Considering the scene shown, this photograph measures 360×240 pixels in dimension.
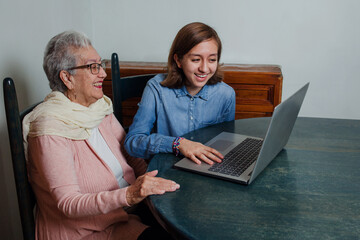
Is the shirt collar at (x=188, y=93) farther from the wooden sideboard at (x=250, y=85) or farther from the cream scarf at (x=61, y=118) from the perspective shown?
the wooden sideboard at (x=250, y=85)

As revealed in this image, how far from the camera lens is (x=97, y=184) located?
129 centimetres

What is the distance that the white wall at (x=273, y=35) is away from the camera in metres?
2.56

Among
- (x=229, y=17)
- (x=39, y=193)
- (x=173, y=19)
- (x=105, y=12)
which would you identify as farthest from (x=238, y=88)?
(x=39, y=193)

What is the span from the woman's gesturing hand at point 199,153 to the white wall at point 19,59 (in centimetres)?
85

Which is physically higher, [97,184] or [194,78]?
[194,78]

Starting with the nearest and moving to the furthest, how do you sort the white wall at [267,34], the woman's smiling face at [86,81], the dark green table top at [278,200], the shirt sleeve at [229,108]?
1. the dark green table top at [278,200]
2. the woman's smiling face at [86,81]
3. the shirt sleeve at [229,108]
4. the white wall at [267,34]

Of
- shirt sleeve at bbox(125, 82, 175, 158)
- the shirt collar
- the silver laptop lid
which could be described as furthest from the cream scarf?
the silver laptop lid

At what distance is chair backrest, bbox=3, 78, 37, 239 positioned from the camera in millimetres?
1036

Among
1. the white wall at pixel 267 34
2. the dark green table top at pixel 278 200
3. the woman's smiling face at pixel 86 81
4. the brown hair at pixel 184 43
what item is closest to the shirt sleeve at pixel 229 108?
the brown hair at pixel 184 43

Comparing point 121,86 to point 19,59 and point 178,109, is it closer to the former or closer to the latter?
point 178,109

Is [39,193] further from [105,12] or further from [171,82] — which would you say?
[105,12]

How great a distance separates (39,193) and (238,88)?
1590 millimetres

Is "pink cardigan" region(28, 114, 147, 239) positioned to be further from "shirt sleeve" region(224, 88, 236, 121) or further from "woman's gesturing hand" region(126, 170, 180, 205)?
"shirt sleeve" region(224, 88, 236, 121)

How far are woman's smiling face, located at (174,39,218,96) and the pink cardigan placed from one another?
1.57 feet
